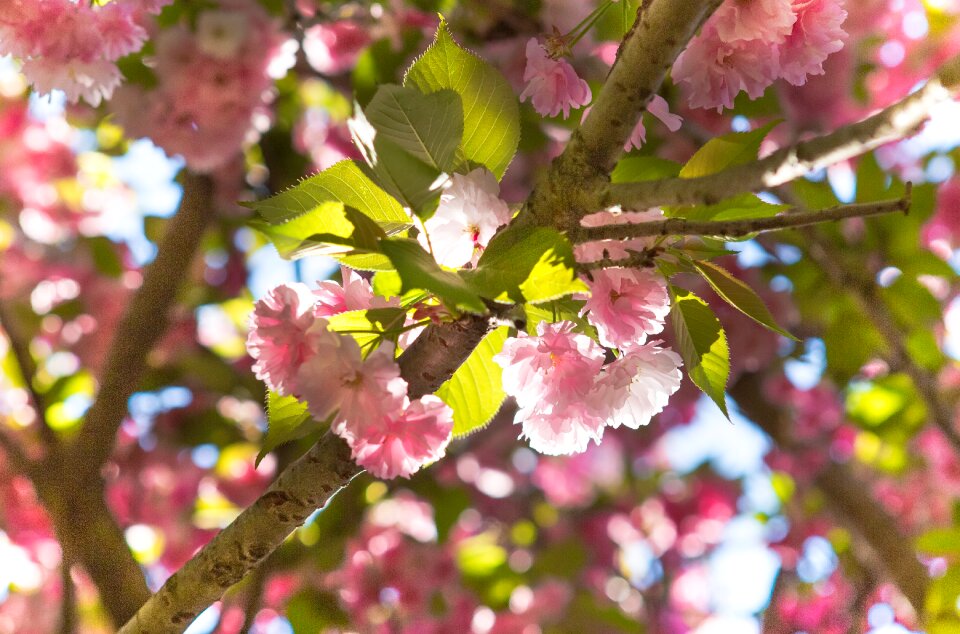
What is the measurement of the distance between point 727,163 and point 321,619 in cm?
151

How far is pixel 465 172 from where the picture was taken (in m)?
0.70

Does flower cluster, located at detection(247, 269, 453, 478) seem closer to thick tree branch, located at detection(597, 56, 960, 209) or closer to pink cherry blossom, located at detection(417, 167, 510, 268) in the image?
pink cherry blossom, located at detection(417, 167, 510, 268)

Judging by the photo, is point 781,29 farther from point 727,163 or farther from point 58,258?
point 58,258

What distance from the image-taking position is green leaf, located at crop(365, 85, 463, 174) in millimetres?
668

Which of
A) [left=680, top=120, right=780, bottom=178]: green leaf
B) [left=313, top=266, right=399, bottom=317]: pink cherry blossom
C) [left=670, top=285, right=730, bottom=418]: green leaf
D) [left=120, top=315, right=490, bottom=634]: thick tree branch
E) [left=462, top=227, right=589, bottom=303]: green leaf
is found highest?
[left=680, top=120, right=780, bottom=178]: green leaf

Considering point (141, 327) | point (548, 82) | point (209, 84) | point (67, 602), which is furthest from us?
point (209, 84)

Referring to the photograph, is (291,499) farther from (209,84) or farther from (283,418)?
(209,84)

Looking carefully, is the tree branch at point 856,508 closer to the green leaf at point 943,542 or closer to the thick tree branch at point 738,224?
the green leaf at point 943,542

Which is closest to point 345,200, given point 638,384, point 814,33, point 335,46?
point 638,384

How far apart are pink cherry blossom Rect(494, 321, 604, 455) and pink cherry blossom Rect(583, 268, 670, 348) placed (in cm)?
3

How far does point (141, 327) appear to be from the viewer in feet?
5.14

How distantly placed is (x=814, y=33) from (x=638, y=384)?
36 cm

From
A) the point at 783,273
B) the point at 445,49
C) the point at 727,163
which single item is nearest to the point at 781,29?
the point at 727,163

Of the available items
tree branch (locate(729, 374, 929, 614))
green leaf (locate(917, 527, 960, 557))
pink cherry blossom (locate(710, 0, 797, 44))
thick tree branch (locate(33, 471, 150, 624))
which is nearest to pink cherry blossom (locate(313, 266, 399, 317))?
pink cherry blossom (locate(710, 0, 797, 44))
